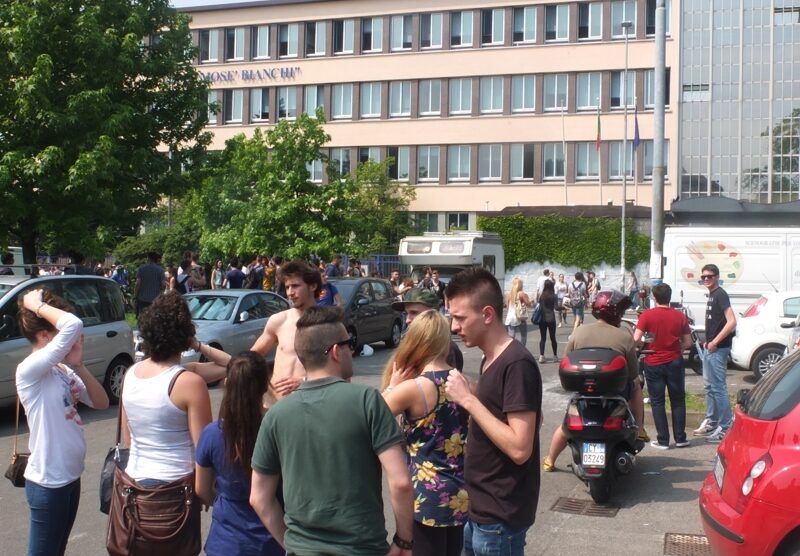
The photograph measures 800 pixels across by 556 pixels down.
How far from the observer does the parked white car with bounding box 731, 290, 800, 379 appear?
47.7 ft

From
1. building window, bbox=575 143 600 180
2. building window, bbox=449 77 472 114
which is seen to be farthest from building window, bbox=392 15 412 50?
building window, bbox=575 143 600 180

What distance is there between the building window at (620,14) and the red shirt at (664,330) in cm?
4215

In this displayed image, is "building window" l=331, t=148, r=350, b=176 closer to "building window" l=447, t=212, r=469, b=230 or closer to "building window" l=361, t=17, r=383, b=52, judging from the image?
"building window" l=361, t=17, r=383, b=52

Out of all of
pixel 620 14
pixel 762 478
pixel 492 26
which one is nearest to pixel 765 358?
pixel 762 478

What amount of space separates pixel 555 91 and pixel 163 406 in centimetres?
4821

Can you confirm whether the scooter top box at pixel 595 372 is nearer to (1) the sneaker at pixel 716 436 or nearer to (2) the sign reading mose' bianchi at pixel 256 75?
(1) the sneaker at pixel 716 436

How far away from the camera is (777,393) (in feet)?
16.1

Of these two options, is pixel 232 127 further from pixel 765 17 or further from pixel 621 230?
pixel 765 17

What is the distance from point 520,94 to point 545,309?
35272 millimetres

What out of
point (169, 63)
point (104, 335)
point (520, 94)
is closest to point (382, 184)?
point (520, 94)

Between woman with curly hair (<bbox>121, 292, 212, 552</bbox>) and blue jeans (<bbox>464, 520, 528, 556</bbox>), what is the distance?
1.29 metres

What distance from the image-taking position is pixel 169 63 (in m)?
21.4

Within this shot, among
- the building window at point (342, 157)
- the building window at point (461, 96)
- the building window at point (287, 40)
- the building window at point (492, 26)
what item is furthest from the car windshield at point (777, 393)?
the building window at point (287, 40)

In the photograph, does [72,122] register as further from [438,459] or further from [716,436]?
[438,459]
